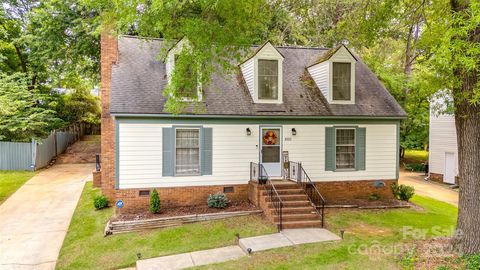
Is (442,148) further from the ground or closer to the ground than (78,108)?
closer to the ground

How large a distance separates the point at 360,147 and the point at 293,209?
14.7 feet

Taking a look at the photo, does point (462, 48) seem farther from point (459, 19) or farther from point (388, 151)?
point (388, 151)

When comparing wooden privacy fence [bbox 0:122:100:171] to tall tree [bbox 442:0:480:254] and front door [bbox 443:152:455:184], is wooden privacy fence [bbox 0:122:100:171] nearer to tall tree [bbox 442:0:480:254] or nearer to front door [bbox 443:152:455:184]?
tall tree [bbox 442:0:480:254]

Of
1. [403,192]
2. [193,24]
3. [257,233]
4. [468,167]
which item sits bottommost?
[257,233]

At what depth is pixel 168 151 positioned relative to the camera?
35.3 feet

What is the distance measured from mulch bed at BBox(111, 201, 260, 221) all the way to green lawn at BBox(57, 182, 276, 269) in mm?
636

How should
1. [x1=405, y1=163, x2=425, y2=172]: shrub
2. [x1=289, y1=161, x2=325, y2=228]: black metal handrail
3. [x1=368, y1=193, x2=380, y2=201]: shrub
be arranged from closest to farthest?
[x1=289, y1=161, x2=325, y2=228]: black metal handrail < [x1=368, y1=193, x2=380, y2=201]: shrub < [x1=405, y1=163, x2=425, y2=172]: shrub

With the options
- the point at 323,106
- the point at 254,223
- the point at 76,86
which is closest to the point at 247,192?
the point at 254,223

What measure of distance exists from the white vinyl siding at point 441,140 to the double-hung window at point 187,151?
15.6 m

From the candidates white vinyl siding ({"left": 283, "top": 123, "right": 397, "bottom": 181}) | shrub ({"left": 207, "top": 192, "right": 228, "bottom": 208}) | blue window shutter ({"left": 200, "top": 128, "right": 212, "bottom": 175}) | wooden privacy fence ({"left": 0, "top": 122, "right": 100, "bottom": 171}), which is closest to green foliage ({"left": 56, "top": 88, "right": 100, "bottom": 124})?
wooden privacy fence ({"left": 0, "top": 122, "right": 100, "bottom": 171})

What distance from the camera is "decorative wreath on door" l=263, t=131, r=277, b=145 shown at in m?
11.7

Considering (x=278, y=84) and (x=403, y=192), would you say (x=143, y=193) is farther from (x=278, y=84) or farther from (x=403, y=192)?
(x=403, y=192)

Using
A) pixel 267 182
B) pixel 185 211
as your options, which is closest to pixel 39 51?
pixel 185 211

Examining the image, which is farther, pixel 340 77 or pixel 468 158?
pixel 340 77
